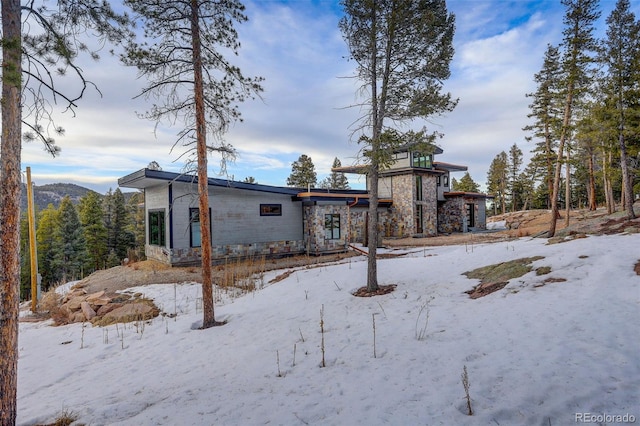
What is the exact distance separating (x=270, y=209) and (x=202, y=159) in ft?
34.6

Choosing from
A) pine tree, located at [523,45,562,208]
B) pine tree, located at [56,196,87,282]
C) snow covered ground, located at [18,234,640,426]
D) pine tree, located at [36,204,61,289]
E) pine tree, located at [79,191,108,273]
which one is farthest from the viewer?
pine tree, located at [79,191,108,273]

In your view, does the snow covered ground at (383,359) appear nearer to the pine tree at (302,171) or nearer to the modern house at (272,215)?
the modern house at (272,215)

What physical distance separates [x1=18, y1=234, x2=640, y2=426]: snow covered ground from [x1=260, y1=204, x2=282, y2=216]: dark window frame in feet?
30.9

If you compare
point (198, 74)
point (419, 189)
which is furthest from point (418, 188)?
point (198, 74)

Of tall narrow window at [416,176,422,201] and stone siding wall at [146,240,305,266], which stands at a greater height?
tall narrow window at [416,176,422,201]

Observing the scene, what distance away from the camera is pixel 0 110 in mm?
3361

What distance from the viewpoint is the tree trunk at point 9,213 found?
10.9 feet

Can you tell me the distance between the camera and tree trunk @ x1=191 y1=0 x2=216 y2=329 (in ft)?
22.6

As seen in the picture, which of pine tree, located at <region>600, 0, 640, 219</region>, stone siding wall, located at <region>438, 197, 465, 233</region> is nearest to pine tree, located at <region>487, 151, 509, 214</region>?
stone siding wall, located at <region>438, 197, 465, 233</region>

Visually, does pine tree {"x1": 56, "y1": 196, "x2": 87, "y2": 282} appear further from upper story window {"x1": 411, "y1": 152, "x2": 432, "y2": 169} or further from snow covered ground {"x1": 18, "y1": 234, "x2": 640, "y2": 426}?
upper story window {"x1": 411, "y1": 152, "x2": 432, "y2": 169}

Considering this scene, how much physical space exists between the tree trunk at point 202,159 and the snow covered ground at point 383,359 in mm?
864

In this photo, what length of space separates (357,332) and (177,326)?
195 inches

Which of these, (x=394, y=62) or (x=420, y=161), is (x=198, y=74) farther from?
(x=420, y=161)

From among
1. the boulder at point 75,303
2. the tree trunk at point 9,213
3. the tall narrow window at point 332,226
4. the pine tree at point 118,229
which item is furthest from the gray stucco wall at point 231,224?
the pine tree at point 118,229
